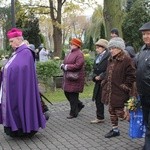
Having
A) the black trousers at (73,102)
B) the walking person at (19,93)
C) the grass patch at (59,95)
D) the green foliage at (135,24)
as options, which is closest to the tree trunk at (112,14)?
the grass patch at (59,95)

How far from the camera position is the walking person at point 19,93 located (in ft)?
22.7

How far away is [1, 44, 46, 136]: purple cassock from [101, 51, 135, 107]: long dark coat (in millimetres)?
1379

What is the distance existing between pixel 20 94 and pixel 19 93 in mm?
24

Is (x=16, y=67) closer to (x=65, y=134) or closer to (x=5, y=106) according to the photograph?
(x=5, y=106)

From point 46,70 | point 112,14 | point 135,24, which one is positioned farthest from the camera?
point 135,24

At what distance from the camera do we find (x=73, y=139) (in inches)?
277

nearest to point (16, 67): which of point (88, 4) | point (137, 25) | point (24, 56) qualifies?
point (24, 56)

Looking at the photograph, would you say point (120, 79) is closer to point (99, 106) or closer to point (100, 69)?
point (100, 69)

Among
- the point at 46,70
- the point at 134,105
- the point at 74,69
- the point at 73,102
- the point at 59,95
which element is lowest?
the point at 59,95

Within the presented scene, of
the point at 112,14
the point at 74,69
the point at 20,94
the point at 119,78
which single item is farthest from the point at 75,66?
the point at 112,14

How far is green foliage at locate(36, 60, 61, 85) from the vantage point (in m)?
12.6

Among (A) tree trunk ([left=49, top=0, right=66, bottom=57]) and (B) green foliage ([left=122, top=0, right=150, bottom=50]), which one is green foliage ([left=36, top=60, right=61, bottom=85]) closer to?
(B) green foliage ([left=122, top=0, right=150, bottom=50])

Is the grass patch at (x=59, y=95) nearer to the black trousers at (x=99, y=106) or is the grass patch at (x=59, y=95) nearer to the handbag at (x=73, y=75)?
the handbag at (x=73, y=75)

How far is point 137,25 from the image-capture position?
17.9m
